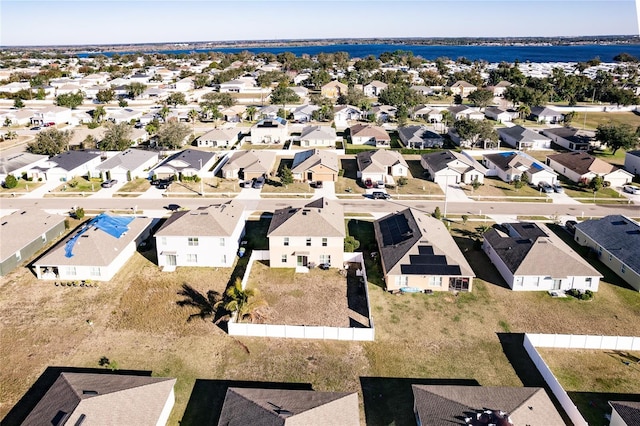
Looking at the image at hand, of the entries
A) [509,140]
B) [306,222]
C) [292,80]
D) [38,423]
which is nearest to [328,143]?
[509,140]

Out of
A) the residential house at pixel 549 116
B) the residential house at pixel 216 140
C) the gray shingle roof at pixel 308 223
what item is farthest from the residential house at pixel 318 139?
the residential house at pixel 549 116

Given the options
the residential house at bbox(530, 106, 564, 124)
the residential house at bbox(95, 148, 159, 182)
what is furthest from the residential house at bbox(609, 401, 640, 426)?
the residential house at bbox(530, 106, 564, 124)

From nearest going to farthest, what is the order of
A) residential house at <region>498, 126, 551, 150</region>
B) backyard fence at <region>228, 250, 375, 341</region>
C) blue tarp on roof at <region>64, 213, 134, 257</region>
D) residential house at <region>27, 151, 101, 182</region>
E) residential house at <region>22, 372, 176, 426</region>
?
1. residential house at <region>22, 372, 176, 426</region>
2. backyard fence at <region>228, 250, 375, 341</region>
3. blue tarp on roof at <region>64, 213, 134, 257</region>
4. residential house at <region>27, 151, 101, 182</region>
5. residential house at <region>498, 126, 551, 150</region>

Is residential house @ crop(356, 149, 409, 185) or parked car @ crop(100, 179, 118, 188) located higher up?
residential house @ crop(356, 149, 409, 185)

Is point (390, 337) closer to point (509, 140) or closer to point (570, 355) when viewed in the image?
point (570, 355)

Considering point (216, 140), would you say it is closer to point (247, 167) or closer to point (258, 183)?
point (247, 167)

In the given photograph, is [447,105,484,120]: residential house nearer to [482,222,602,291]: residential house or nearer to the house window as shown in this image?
[482,222,602,291]: residential house

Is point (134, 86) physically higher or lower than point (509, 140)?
higher
